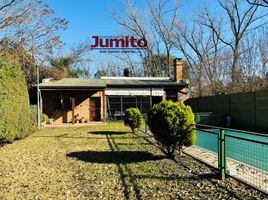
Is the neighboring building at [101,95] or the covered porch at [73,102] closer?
the covered porch at [73,102]

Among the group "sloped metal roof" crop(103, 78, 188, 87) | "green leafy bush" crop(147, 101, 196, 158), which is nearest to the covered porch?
"sloped metal roof" crop(103, 78, 188, 87)

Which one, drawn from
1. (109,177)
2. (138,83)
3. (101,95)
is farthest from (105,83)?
(109,177)

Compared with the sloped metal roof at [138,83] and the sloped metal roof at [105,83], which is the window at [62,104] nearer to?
the sloped metal roof at [105,83]

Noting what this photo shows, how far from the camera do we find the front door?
102 feet

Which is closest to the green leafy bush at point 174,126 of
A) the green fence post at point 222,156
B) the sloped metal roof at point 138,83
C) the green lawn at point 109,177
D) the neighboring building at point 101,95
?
the green lawn at point 109,177

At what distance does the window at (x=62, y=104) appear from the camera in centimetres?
2956

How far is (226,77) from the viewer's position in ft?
124

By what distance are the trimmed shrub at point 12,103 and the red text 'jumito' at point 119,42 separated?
25.7m

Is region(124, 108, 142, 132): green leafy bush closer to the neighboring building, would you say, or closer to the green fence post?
the neighboring building

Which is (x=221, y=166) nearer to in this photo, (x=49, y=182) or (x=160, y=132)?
(x=160, y=132)

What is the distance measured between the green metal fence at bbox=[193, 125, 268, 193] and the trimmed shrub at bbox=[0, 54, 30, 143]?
7230mm

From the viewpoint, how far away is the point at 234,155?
948cm

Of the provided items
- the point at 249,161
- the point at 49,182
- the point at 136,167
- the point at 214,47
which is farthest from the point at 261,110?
the point at 214,47

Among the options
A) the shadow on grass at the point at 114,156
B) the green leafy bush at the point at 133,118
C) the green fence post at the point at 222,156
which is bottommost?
the shadow on grass at the point at 114,156
